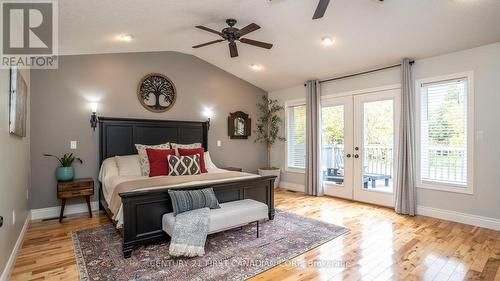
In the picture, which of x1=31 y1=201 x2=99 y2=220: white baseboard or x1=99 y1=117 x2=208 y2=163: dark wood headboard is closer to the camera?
x1=31 y1=201 x2=99 y2=220: white baseboard

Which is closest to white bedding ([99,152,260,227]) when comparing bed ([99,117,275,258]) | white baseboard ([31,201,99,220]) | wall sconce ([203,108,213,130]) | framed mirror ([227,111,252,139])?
bed ([99,117,275,258])

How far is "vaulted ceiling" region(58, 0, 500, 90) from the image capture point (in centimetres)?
293

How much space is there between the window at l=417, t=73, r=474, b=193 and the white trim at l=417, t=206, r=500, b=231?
0.35m

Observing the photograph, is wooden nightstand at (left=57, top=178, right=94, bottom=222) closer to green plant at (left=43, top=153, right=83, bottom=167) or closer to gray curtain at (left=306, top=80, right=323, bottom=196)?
green plant at (left=43, top=153, right=83, bottom=167)

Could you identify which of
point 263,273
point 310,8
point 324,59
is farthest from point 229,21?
point 263,273

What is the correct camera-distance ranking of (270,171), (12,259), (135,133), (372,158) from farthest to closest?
(270,171)
(372,158)
(135,133)
(12,259)

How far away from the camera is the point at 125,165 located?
4012 millimetres

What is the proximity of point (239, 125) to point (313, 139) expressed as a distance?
1749 millimetres

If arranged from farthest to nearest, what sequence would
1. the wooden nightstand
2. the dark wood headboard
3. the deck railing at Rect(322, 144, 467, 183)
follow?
the dark wood headboard, the deck railing at Rect(322, 144, 467, 183), the wooden nightstand

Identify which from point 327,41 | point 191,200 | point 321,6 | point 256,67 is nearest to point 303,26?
point 327,41

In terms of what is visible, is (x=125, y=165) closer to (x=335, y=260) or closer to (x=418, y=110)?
(x=335, y=260)

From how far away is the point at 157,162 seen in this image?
3.91 meters

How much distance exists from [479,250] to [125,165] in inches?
185

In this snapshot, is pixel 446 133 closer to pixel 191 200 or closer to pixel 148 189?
pixel 191 200
